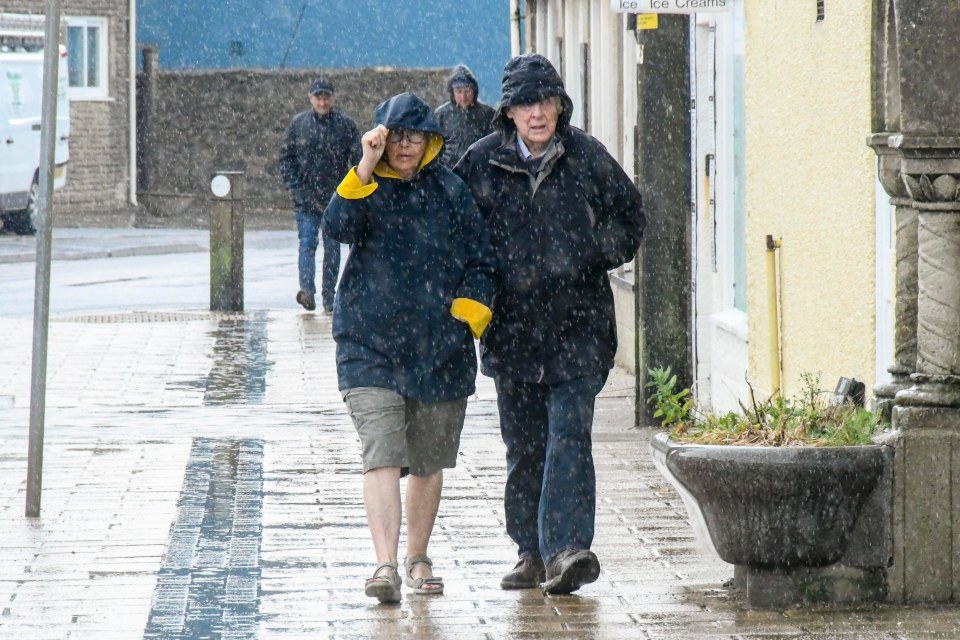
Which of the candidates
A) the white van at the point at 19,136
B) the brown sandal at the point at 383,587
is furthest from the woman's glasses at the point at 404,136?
the white van at the point at 19,136

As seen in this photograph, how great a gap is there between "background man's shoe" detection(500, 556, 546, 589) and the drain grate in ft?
32.6

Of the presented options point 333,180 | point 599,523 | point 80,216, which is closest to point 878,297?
point 599,523

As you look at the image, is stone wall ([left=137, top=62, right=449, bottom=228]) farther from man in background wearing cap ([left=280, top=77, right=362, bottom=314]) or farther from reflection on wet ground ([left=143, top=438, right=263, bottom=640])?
reflection on wet ground ([left=143, top=438, right=263, bottom=640])

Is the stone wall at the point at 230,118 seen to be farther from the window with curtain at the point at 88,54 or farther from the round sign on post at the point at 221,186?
the round sign on post at the point at 221,186

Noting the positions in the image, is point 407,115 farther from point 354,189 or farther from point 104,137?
point 104,137

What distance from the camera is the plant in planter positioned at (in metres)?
6.05

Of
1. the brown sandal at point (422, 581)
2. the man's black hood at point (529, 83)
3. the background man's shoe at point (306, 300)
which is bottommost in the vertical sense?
the brown sandal at point (422, 581)

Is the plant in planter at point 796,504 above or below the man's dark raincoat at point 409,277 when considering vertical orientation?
below

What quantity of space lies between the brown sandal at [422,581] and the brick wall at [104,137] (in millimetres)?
28834

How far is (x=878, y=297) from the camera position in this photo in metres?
7.73

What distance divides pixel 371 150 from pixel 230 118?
29.7 m

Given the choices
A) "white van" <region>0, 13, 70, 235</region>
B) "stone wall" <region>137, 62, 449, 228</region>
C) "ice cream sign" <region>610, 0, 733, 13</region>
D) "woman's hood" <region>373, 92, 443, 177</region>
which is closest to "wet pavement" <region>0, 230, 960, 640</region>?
"woman's hood" <region>373, 92, 443, 177</region>

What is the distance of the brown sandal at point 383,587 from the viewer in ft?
20.6

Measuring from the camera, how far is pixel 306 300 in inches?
675
